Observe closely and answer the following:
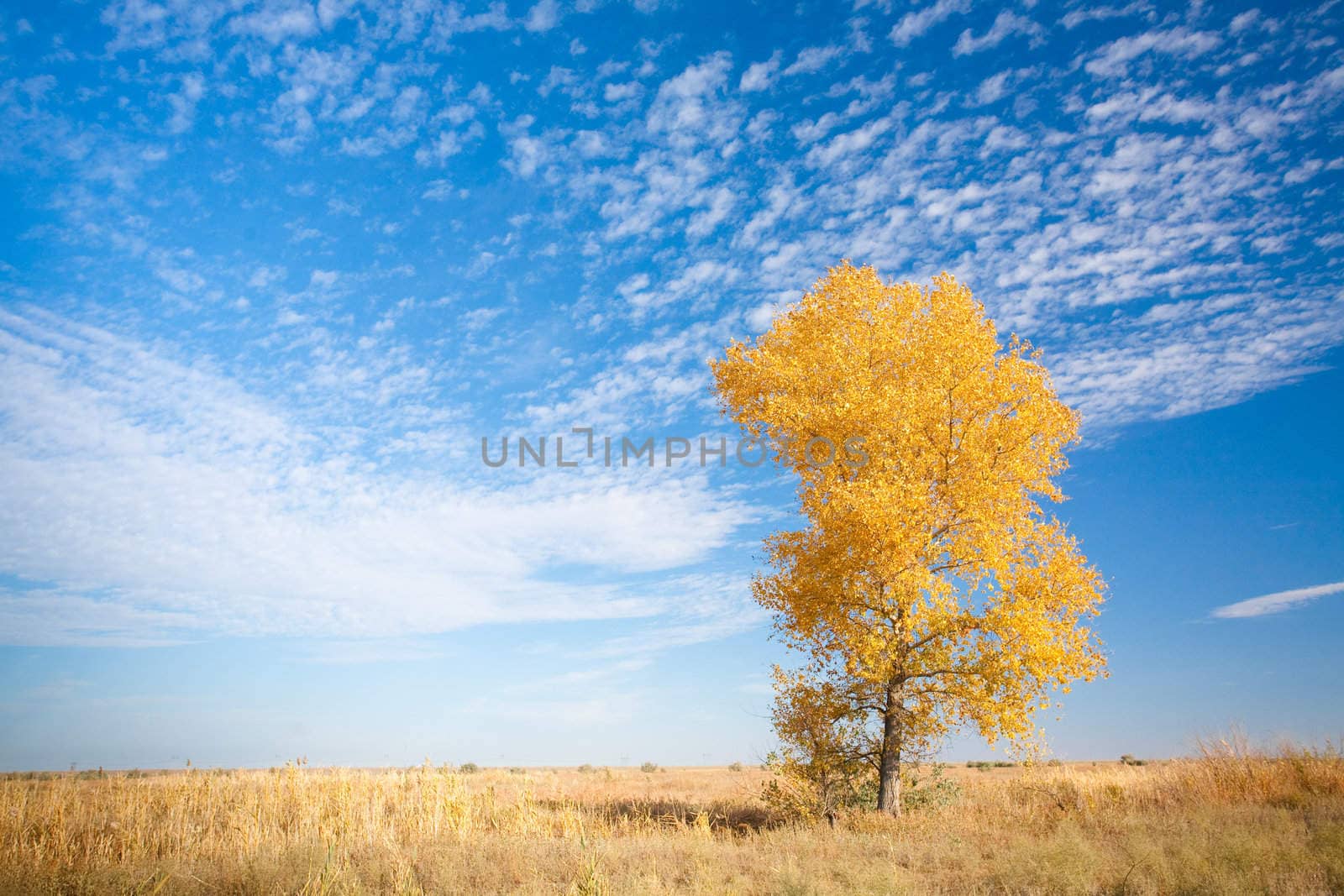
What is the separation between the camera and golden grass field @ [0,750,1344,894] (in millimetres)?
9969

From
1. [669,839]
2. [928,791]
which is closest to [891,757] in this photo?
[928,791]

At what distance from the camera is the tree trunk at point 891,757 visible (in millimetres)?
15180

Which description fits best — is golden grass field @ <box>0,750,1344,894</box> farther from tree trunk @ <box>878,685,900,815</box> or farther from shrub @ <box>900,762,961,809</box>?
tree trunk @ <box>878,685,900,815</box>

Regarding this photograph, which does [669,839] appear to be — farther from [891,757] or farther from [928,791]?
[928,791]

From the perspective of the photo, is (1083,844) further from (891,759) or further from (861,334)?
(861,334)

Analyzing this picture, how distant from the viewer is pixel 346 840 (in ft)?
47.8

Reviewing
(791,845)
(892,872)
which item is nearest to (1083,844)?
(892,872)

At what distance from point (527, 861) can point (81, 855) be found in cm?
909

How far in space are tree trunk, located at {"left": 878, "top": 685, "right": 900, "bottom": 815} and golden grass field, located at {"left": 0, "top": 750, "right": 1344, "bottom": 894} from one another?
22.6 inches

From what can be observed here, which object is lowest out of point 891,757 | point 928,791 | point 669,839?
point 669,839

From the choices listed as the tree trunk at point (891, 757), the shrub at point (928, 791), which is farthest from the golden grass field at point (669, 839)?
the tree trunk at point (891, 757)

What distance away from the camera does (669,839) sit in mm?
13414

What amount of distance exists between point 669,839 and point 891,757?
5.03 meters

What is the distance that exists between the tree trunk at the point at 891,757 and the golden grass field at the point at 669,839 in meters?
0.57
